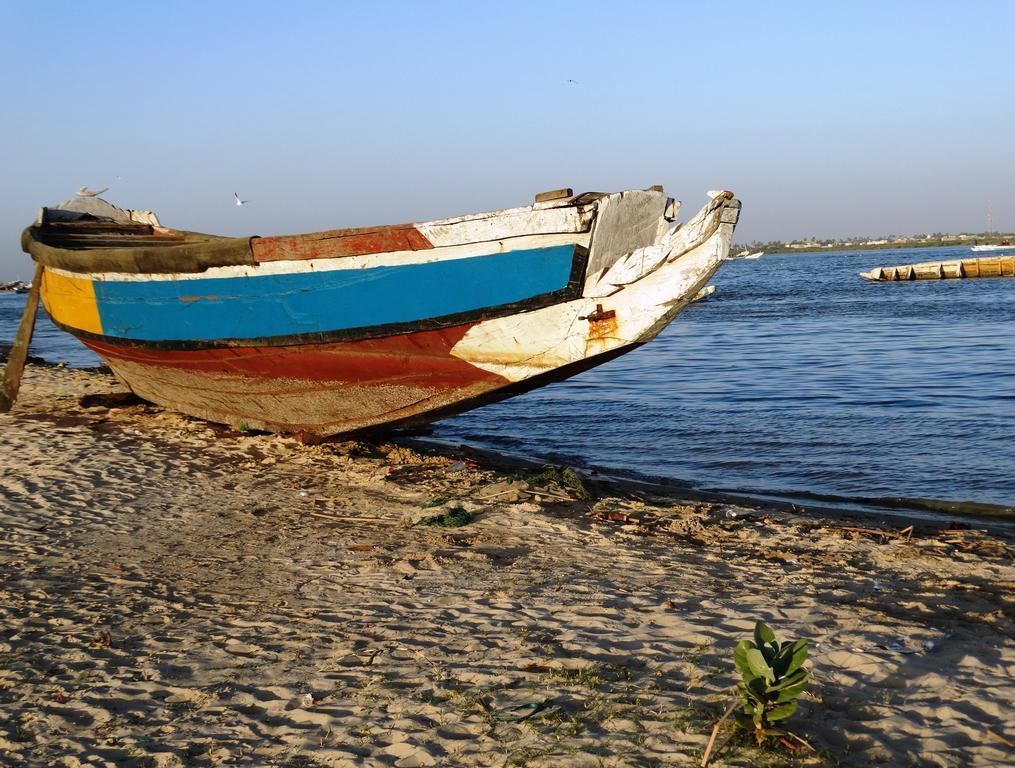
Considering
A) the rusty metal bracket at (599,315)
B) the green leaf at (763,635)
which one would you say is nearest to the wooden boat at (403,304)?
the rusty metal bracket at (599,315)

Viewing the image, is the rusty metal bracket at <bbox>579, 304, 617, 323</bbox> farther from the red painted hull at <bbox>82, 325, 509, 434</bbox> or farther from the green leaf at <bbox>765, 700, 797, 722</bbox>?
the green leaf at <bbox>765, 700, 797, 722</bbox>

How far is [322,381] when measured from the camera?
23.4 feet

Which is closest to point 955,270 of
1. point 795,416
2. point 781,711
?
point 795,416

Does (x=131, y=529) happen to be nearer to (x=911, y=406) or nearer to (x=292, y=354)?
(x=292, y=354)

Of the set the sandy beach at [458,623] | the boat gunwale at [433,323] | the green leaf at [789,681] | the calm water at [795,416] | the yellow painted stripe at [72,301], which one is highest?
the yellow painted stripe at [72,301]

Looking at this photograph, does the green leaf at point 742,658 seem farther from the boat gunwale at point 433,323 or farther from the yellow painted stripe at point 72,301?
the yellow painted stripe at point 72,301

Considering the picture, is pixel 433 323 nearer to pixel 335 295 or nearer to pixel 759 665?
pixel 335 295

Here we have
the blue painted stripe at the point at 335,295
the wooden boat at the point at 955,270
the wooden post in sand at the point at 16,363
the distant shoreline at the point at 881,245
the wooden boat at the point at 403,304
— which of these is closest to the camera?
the wooden boat at the point at 403,304

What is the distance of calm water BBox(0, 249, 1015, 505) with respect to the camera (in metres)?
8.27

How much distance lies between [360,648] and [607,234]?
3.21 meters

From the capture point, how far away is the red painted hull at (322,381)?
21.6 ft

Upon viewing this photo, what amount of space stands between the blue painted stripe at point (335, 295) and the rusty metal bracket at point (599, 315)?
28 cm

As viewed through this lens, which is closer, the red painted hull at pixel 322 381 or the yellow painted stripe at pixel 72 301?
the red painted hull at pixel 322 381

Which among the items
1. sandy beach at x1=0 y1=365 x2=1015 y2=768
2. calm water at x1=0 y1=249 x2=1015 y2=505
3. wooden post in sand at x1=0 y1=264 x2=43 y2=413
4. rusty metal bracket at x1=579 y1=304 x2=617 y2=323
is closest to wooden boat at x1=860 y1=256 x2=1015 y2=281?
calm water at x1=0 y1=249 x2=1015 y2=505
